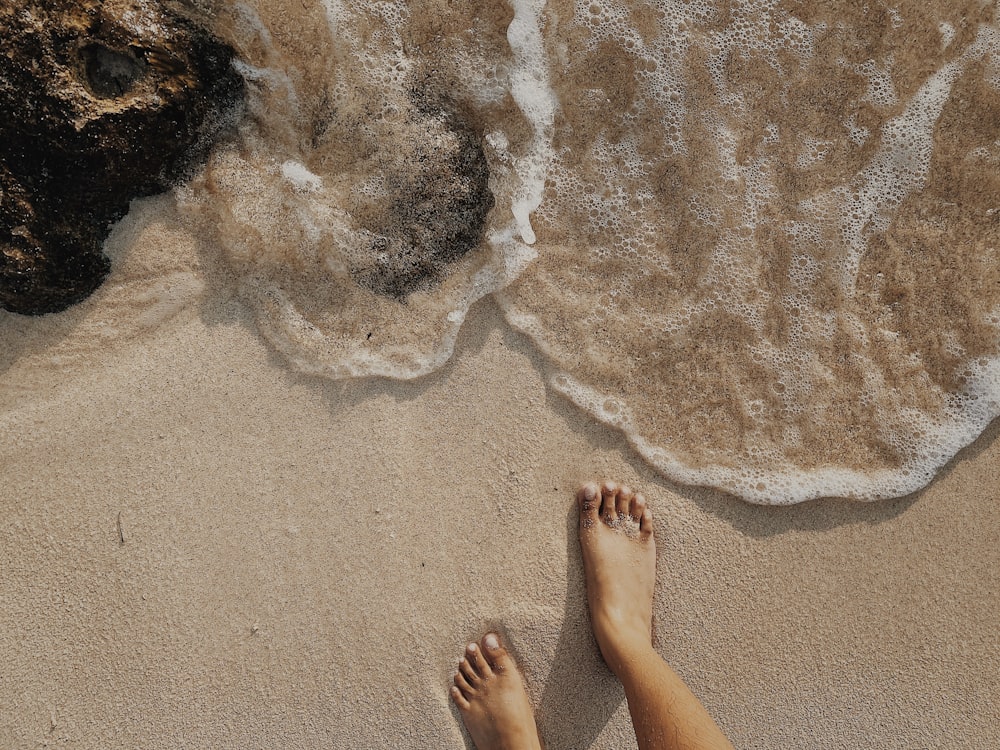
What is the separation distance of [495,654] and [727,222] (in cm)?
175

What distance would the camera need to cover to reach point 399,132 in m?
2.08

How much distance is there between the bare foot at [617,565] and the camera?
Result: 2.02 meters

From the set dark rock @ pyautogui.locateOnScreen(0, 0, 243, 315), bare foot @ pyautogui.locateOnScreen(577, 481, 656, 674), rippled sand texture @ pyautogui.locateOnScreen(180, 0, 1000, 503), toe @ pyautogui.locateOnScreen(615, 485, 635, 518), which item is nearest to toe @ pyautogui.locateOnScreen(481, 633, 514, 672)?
bare foot @ pyautogui.locateOnScreen(577, 481, 656, 674)

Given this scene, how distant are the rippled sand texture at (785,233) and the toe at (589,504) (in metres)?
0.25

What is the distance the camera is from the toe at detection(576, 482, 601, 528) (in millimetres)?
2092

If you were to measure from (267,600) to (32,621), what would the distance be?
766mm

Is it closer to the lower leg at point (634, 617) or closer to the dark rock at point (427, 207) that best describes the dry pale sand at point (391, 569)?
the lower leg at point (634, 617)

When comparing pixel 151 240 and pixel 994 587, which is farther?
pixel 994 587

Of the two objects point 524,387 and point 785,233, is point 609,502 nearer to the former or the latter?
point 524,387

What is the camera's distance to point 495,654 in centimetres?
206

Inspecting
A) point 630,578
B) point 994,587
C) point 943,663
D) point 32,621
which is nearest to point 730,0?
point 630,578

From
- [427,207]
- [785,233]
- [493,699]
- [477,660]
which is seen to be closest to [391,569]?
[477,660]

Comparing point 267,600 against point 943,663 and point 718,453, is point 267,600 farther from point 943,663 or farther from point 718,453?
point 943,663

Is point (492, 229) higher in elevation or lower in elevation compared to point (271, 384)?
higher
